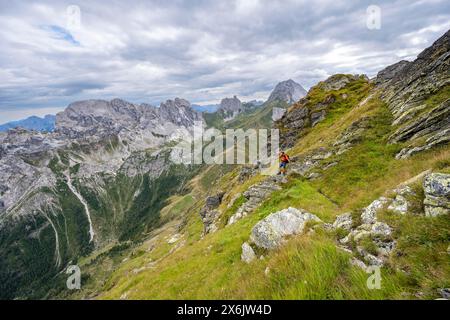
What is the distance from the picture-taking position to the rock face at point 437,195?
24.7ft

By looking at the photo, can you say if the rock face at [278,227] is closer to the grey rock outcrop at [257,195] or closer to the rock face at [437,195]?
the rock face at [437,195]

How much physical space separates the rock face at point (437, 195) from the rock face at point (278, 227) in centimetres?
514

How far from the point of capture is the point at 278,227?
42.1ft

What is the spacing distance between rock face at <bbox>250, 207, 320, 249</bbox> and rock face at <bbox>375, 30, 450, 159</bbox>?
14.5 meters

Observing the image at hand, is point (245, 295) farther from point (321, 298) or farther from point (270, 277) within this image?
point (321, 298)

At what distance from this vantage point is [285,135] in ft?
242

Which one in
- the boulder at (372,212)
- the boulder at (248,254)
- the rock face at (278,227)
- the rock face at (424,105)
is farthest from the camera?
the rock face at (424,105)

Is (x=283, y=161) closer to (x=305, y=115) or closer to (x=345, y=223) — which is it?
(x=345, y=223)

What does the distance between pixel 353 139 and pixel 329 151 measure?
3.59 m

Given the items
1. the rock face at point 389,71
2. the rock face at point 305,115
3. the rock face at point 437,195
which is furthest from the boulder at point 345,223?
the rock face at point 389,71

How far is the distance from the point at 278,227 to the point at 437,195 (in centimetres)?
680

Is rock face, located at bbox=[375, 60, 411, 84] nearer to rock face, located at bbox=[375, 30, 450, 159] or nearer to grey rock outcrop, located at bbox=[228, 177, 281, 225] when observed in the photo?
rock face, located at bbox=[375, 30, 450, 159]

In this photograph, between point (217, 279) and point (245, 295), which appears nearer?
point (245, 295)
